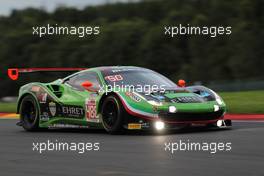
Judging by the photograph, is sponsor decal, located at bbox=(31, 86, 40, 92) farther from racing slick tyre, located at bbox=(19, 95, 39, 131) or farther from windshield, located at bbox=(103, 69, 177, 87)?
windshield, located at bbox=(103, 69, 177, 87)

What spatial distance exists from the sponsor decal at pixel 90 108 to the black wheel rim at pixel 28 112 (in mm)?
1674

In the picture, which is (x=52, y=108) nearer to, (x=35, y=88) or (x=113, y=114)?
(x=35, y=88)

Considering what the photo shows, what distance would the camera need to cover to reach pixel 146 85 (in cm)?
1068

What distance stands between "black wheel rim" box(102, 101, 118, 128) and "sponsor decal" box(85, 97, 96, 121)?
0.29 meters

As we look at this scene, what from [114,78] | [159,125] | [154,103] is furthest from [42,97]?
[159,125]

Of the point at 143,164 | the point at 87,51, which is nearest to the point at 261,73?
the point at 87,51

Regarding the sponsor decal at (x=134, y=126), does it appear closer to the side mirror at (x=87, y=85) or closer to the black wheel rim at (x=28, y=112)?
the side mirror at (x=87, y=85)

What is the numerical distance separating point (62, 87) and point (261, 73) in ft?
184

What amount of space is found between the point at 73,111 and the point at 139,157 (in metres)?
3.96

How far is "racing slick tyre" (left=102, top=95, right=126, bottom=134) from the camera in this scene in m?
10.0

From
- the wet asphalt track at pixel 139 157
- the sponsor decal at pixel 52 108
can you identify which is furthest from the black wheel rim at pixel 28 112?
the wet asphalt track at pixel 139 157

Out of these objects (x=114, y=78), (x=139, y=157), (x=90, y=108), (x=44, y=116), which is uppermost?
(x=114, y=78)

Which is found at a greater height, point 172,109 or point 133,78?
point 133,78

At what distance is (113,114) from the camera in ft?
33.7
